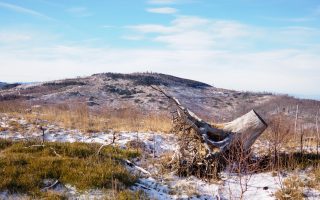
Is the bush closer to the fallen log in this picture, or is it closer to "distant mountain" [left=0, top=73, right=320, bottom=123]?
the fallen log

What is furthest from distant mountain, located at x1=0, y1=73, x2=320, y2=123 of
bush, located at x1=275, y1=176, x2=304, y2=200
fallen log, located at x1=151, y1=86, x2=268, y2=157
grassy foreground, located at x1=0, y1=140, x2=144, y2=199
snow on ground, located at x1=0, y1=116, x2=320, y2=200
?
bush, located at x1=275, y1=176, x2=304, y2=200

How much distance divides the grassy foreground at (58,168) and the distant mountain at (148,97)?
15895 mm

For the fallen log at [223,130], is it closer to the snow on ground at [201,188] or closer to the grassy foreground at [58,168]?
the snow on ground at [201,188]

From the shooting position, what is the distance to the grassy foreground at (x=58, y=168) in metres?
6.50

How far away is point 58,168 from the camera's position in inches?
283

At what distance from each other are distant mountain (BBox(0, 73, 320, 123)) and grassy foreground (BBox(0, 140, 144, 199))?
15895 mm

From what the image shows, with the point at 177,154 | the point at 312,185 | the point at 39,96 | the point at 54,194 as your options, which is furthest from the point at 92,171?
the point at 39,96

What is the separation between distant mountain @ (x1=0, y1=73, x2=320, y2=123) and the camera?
27859 millimetres

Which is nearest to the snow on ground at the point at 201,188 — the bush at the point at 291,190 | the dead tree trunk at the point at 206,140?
the bush at the point at 291,190

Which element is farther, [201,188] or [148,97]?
[148,97]

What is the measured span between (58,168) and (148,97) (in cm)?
2377

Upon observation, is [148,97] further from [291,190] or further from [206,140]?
[291,190]

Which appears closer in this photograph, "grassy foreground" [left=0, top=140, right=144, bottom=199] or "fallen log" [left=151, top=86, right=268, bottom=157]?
"grassy foreground" [left=0, top=140, right=144, bottom=199]

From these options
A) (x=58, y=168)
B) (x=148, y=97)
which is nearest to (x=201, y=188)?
(x=58, y=168)
